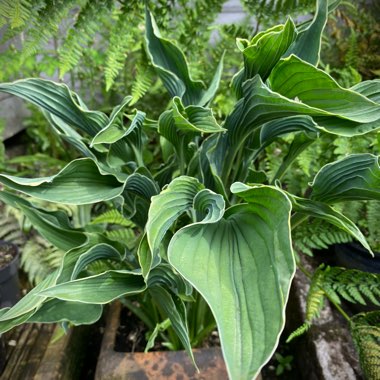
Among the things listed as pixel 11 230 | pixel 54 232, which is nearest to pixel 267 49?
pixel 54 232

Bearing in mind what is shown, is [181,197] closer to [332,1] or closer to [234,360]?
[234,360]

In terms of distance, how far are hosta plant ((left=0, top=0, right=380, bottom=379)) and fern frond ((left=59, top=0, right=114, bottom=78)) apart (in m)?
0.30

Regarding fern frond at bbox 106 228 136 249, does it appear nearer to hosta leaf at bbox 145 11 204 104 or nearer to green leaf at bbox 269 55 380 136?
hosta leaf at bbox 145 11 204 104

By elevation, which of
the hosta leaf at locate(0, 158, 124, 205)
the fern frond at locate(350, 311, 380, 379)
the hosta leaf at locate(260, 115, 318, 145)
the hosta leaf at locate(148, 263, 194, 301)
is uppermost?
the hosta leaf at locate(260, 115, 318, 145)

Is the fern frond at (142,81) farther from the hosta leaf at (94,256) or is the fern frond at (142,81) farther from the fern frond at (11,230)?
the fern frond at (11,230)

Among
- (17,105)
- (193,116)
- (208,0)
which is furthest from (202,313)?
(17,105)

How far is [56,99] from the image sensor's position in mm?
646

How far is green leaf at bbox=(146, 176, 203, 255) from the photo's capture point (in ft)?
1.54

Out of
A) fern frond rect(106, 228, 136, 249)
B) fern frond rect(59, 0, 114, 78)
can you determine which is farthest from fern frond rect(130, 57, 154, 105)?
fern frond rect(106, 228, 136, 249)

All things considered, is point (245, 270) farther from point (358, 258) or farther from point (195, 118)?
point (358, 258)

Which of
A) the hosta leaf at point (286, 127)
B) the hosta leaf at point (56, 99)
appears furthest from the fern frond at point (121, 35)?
the hosta leaf at point (286, 127)

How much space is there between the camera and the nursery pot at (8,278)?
1.00 m

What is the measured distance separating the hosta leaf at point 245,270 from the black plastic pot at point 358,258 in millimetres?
598

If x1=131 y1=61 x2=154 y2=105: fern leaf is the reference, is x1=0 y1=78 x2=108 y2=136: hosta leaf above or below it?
below
